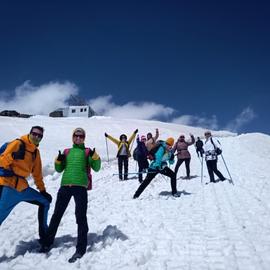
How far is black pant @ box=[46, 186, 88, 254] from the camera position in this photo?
5793 mm

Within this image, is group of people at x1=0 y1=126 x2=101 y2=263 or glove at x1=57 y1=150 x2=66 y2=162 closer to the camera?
group of people at x1=0 y1=126 x2=101 y2=263

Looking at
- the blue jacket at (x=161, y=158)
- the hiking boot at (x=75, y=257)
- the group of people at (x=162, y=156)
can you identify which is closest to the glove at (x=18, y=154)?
the hiking boot at (x=75, y=257)

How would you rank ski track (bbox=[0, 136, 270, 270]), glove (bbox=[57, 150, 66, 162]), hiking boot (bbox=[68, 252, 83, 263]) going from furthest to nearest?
glove (bbox=[57, 150, 66, 162]) → hiking boot (bbox=[68, 252, 83, 263]) → ski track (bbox=[0, 136, 270, 270])

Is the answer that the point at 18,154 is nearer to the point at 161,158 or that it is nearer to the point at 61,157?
the point at 61,157

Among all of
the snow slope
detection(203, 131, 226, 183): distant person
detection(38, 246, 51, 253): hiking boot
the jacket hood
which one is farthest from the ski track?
detection(203, 131, 226, 183): distant person

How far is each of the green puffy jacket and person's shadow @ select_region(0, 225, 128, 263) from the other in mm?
1278

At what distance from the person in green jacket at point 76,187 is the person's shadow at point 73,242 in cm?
34

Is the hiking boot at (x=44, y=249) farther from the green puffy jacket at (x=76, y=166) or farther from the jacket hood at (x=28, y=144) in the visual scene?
the jacket hood at (x=28, y=144)

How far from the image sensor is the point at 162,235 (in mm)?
6625

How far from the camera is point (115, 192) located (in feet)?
39.7

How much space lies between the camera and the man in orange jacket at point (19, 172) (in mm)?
5543

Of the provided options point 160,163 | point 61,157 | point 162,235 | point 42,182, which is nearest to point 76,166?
point 61,157

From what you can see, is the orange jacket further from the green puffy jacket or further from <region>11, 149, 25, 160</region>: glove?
the green puffy jacket

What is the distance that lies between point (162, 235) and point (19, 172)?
10.3 feet
